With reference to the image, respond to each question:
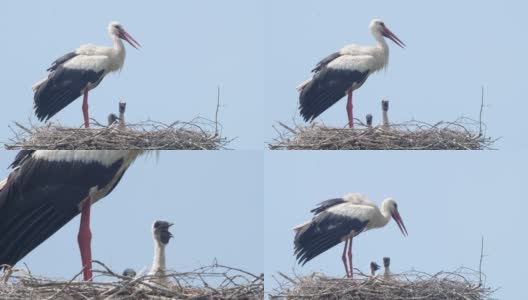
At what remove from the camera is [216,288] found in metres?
12.1

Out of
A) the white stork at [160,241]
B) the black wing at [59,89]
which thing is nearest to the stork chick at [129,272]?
the white stork at [160,241]

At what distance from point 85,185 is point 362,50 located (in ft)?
16.0

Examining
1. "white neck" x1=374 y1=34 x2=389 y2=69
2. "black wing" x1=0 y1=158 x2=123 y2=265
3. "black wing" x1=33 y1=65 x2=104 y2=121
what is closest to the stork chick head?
"white neck" x1=374 y1=34 x2=389 y2=69

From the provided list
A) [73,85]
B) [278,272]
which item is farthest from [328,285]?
[73,85]

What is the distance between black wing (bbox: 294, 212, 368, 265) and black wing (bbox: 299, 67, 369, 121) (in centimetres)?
111

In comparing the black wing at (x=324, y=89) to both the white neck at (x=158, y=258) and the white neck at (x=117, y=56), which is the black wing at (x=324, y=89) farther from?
the white neck at (x=158, y=258)

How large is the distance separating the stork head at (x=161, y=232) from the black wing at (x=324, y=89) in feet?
9.72

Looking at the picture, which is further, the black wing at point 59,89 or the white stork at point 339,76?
the white stork at point 339,76

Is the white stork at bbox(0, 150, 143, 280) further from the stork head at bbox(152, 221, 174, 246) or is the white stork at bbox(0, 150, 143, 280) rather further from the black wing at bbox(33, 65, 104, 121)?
the black wing at bbox(33, 65, 104, 121)

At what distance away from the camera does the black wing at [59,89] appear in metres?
15.8

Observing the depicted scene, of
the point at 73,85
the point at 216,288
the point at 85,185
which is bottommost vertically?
the point at 216,288

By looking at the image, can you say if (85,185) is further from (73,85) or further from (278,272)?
(73,85)

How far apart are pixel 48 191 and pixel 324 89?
447cm

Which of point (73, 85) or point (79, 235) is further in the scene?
point (73, 85)
